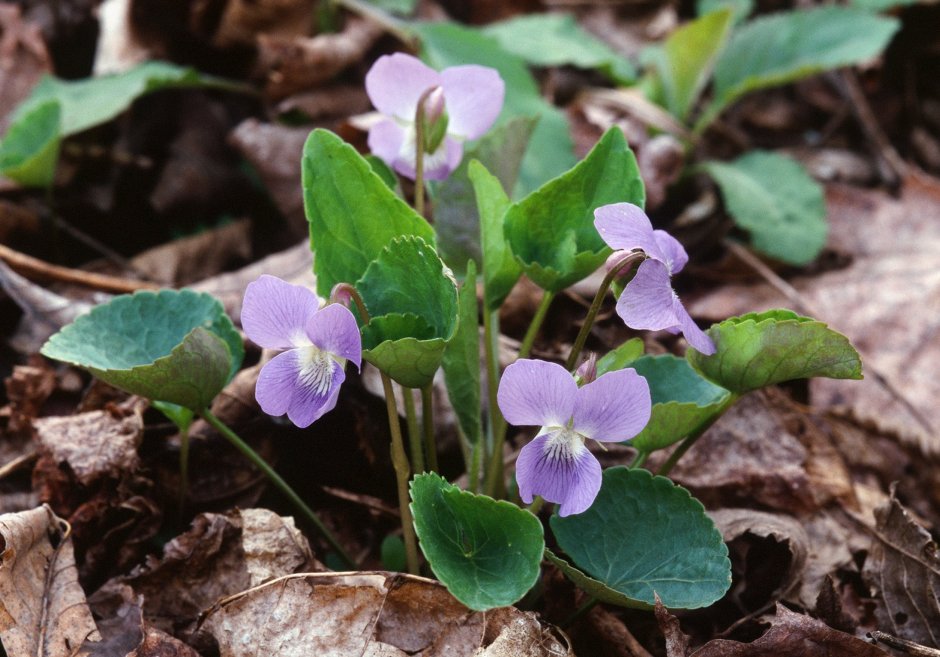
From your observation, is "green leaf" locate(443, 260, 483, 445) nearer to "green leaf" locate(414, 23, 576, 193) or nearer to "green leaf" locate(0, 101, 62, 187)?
"green leaf" locate(414, 23, 576, 193)

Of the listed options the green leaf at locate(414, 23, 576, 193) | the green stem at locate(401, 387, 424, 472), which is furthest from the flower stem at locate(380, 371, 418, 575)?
the green leaf at locate(414, 23, 576, 193)

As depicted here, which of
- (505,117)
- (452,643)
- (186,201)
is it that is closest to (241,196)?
(186,201)

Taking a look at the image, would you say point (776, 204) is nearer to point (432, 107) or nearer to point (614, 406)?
point (432, 107)

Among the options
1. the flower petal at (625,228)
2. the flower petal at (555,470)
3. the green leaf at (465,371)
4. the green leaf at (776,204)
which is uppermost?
the flower petal at (625,228)

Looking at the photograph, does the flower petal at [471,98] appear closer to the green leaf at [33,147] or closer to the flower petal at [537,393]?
the flower petal at [537,393]

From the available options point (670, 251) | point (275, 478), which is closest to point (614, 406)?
point (670, 251)

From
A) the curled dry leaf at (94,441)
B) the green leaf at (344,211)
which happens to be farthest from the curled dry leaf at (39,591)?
the green leaf at (344,211)

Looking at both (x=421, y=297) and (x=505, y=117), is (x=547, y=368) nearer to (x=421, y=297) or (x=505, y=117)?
(x=421, y=297)
